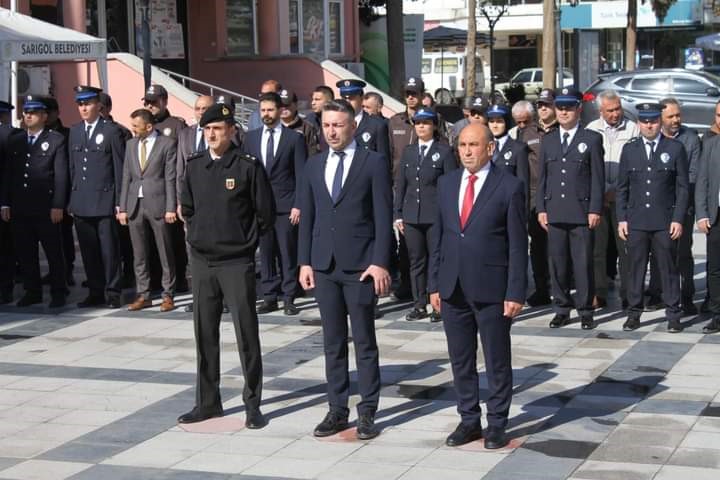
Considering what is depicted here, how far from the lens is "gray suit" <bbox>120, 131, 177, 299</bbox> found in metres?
12.9

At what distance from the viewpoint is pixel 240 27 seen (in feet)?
104

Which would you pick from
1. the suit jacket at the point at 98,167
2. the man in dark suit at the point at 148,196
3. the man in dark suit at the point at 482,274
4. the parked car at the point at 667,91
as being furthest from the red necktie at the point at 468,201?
the parked car at the point at 667,91

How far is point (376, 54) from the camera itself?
133ft

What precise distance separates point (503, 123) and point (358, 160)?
432cm

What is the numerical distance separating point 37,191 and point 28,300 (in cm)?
109

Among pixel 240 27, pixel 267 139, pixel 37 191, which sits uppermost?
pixel 240 27

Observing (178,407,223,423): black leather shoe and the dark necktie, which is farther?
the dark necktie

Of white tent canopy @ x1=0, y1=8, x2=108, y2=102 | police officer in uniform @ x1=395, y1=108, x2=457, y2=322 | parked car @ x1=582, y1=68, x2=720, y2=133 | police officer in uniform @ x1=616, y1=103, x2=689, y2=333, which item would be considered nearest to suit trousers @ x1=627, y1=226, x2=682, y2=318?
police officer in uniform @ x1=616, y1=103, x2=689, y2=333

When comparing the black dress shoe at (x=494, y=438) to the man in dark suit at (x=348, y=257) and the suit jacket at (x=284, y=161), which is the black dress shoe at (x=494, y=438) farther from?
the suit jacket at (x=284, y=161)

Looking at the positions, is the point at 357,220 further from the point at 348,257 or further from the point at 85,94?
the point at 85,94

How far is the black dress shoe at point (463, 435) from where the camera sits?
812 cm

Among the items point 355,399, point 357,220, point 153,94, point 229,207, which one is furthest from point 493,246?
point 153,94

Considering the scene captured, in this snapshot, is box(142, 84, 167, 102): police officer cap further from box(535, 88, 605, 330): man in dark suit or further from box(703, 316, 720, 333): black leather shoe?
box(703, 316, 720, 333): black leather shoe

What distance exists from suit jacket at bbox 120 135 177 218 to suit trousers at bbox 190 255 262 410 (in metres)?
4.20
